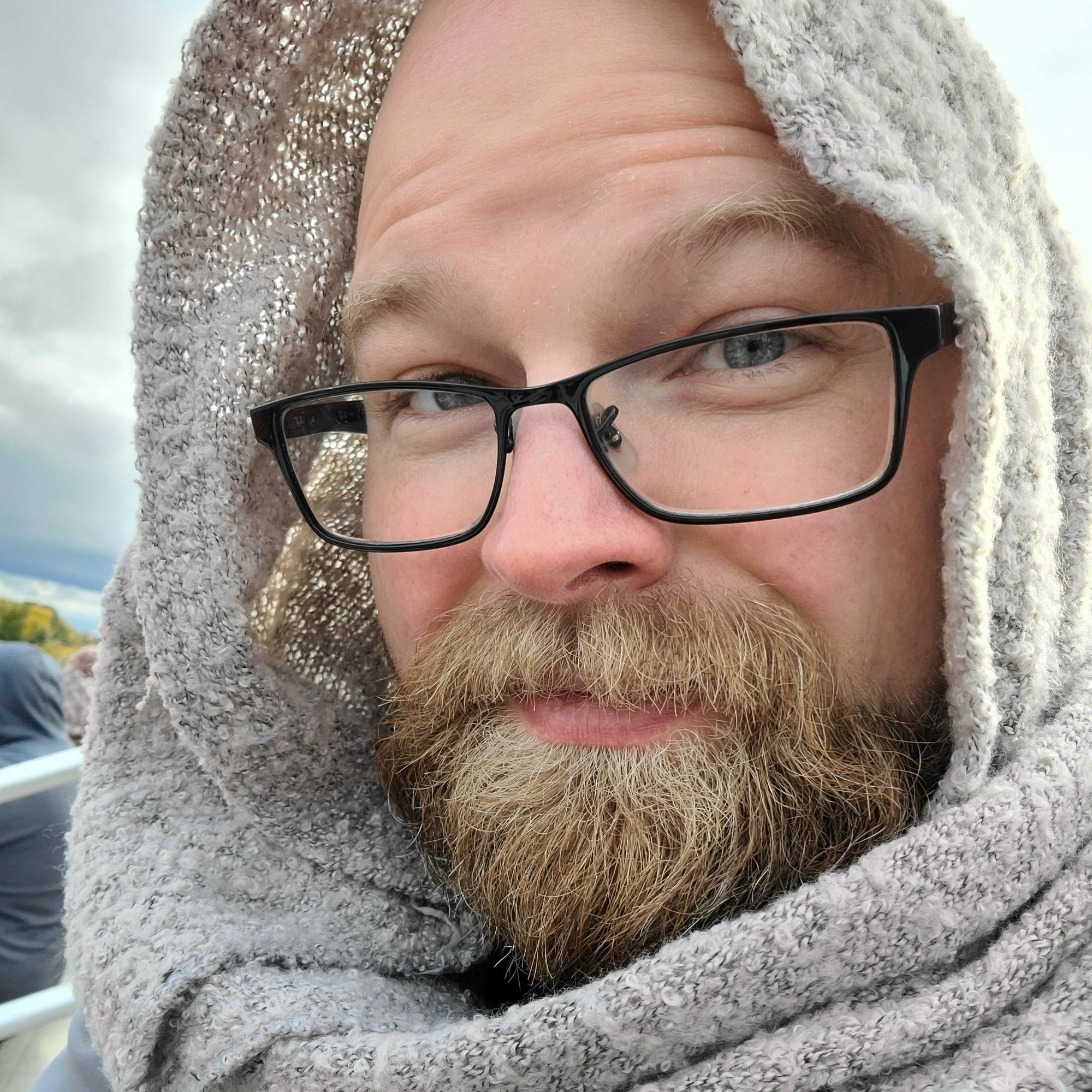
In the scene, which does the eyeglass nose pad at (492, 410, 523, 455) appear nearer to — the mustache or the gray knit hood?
the mustache

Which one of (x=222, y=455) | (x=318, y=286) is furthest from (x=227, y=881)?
(x=318, y=286)

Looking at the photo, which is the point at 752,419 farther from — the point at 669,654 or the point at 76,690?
A: the point at 76,690

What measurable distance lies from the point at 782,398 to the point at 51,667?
3.55m

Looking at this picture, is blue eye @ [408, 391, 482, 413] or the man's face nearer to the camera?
the man's face

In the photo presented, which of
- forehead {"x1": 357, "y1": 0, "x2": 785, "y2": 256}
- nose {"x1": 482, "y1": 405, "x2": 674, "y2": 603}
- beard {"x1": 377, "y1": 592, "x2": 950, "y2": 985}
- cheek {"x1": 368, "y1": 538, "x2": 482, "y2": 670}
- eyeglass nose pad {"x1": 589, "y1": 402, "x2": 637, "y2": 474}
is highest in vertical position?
forehead {"x1": 357, "y1": 0, "x2": 785, "y2": 256}

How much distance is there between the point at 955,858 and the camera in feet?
1.88

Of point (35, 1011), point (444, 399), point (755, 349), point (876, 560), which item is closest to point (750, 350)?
point (755, 349)

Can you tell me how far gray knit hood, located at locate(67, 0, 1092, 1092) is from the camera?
1.88 ft

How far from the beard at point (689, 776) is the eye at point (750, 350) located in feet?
0.70

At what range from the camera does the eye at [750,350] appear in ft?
2.46

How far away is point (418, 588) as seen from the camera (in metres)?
0.89

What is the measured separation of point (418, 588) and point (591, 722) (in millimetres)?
250

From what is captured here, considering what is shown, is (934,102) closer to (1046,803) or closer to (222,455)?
(1046,803)

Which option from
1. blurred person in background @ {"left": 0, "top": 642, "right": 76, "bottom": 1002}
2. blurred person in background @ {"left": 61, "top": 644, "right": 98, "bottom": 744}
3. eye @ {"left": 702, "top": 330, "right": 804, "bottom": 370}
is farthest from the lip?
blurred person in background @ {"left": 61, "top": 644, "right": 98, "bottom": 744}
